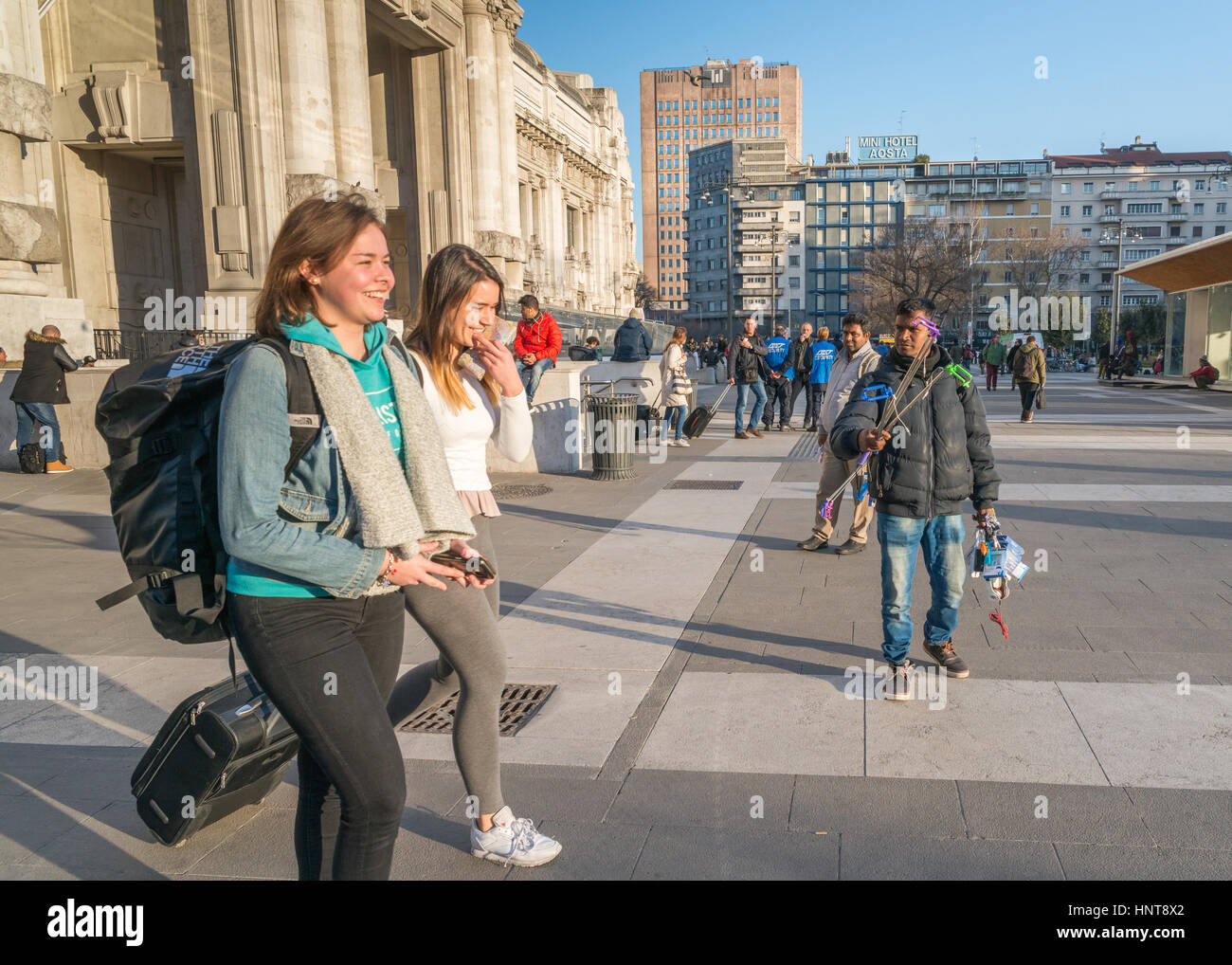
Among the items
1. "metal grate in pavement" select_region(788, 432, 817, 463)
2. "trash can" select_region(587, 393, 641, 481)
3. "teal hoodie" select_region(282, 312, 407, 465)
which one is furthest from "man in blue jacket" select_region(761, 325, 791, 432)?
"teal hoodie" select_region(282, 312, 407, 465)

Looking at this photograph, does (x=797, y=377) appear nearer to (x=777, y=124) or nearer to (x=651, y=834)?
(x=651, y=834)

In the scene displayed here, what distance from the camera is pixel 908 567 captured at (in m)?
4.83

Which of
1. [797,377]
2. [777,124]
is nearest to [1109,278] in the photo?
[777,124]

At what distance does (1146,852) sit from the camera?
125 inches

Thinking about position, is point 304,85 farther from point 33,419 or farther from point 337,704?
point 337,704

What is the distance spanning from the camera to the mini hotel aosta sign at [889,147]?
4872 inches

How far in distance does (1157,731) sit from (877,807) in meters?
1.51

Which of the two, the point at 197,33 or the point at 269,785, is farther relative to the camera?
the point at 197,33

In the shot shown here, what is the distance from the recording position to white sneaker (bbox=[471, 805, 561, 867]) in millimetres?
3166

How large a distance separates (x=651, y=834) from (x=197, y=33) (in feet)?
61.9

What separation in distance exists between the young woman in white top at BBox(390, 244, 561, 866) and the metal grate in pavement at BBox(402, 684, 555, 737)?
3.25 feet

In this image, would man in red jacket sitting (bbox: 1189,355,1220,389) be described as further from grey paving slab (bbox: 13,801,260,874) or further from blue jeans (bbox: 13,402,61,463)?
grey paving slab (bbox: 13,801,260,874)

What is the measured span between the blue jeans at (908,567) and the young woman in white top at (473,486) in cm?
217

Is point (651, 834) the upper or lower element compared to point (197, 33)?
lower
